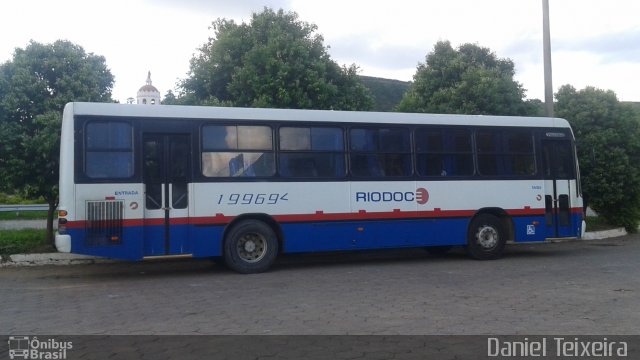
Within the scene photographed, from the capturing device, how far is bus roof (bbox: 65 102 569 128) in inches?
404

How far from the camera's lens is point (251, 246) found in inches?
435

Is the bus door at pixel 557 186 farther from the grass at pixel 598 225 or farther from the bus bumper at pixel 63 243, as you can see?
the bus bumper at pixel 63 243

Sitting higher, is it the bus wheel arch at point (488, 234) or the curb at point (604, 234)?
the bus wheel arch at point (488, 234)

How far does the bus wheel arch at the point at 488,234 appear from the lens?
12703 millimetres

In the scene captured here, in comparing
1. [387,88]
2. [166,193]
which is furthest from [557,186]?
[387,88]

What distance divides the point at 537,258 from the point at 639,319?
6317 millimetres

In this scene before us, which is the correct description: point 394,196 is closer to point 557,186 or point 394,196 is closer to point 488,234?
point 488,234

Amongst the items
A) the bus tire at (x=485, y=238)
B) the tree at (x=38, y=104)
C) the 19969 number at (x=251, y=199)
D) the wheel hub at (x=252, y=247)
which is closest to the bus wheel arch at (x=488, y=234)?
the bus tire at (x=485, y=238)

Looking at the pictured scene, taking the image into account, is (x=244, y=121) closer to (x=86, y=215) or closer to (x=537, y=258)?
(x=86, y=215)

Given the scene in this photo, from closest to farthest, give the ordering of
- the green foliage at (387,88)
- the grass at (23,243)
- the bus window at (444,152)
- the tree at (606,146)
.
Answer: the bus window at (444,152), the grass at (23,243), the tree at (606,146), the green foliage at (387,88)

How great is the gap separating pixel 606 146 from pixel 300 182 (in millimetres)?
10501

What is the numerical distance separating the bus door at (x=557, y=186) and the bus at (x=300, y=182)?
0.08 feet

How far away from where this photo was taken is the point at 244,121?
36.2ft
